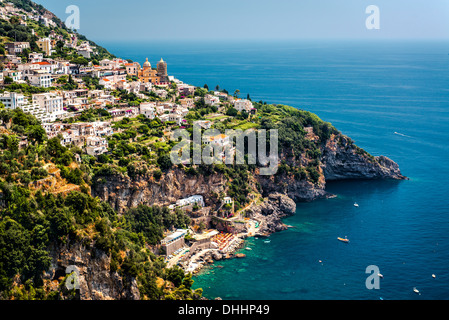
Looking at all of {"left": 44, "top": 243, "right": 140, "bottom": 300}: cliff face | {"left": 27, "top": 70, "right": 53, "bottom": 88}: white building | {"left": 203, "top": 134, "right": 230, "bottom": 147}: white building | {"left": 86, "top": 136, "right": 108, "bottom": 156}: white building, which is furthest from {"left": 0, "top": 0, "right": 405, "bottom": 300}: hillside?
{"left": 203, "top": 134, "right": 230, "bottom": 147}: white building

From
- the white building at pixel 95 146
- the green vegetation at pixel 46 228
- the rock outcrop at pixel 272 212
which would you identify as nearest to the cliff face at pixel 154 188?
the green vegetation at pixel 46 228

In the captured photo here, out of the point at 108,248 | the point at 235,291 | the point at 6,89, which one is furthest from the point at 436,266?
the point at 6,89

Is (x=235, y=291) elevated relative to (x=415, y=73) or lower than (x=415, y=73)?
lower

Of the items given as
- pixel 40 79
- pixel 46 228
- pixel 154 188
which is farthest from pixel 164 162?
pixel 40 79

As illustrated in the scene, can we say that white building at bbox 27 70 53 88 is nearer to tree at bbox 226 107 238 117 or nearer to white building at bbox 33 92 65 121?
white building at bbox 33 92 65 121

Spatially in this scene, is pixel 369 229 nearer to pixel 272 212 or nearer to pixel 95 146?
pixel 272 212

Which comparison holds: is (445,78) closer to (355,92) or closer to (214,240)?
(355,92)
